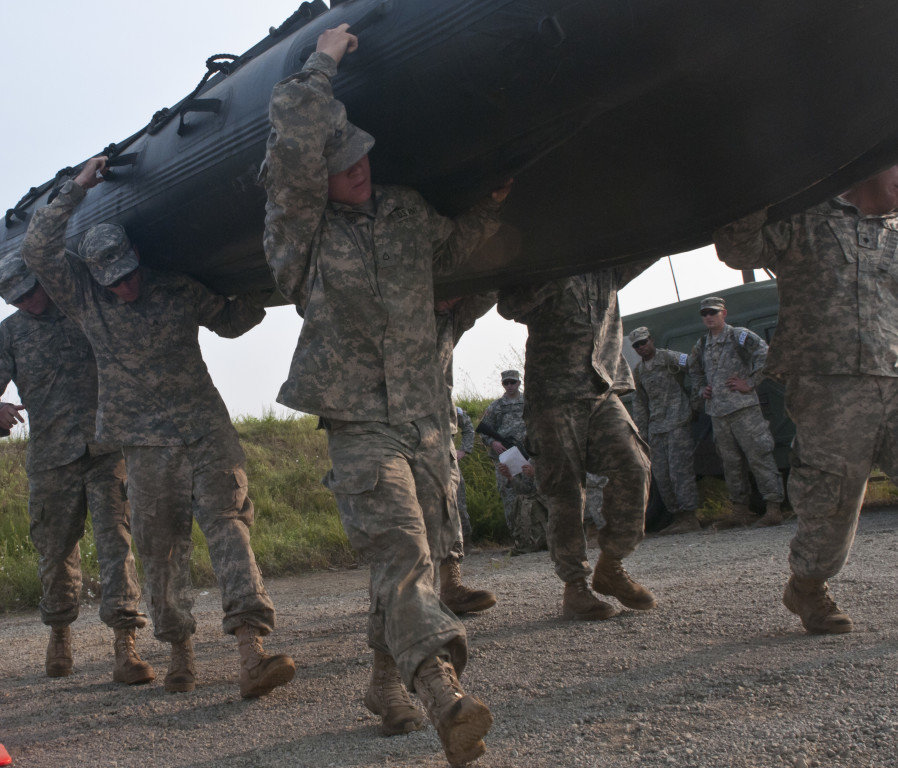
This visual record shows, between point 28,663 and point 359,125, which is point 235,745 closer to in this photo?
point 359,125

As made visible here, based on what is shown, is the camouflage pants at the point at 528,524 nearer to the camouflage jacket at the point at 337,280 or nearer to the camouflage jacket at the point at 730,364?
the camouflage jacket at the point at 730,364

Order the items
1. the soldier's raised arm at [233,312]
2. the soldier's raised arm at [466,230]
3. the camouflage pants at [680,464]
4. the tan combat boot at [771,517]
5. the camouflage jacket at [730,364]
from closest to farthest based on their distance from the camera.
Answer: the soldier's raised arm at [466,230], the soldier's raised arm at [233,312], the tan combat boot at [771,517], the camouflage jacket at [730,364], the camouflage pants at [680,464]

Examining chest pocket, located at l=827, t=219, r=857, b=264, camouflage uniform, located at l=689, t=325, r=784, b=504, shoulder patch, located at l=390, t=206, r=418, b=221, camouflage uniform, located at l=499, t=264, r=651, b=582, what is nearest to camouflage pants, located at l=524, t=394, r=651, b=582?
camouflage uniform, located at l=499, t=264, r=651, b=582

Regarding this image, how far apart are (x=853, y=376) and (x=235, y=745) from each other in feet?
8.05

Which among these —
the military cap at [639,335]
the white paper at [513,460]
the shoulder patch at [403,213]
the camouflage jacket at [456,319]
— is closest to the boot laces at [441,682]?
the shoulder patch at [403,213]

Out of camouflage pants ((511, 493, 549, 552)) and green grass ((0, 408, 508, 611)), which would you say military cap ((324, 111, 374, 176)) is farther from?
camouflage pants ((511, 493, 549, 552))

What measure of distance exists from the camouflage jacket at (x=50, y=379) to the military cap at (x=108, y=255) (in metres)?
1.01

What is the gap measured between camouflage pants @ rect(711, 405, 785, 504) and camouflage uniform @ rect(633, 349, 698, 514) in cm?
38

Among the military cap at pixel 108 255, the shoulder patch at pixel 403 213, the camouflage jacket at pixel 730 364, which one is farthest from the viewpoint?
the camouflage jacket at pixel 730 364

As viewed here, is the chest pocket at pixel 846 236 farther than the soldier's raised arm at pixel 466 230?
Yes

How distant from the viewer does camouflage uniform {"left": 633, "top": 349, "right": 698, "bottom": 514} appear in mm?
8461

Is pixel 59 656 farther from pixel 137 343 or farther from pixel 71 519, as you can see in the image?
pixel 137 343

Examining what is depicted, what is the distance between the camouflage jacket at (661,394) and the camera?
8.53 m

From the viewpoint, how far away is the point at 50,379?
484 cm
